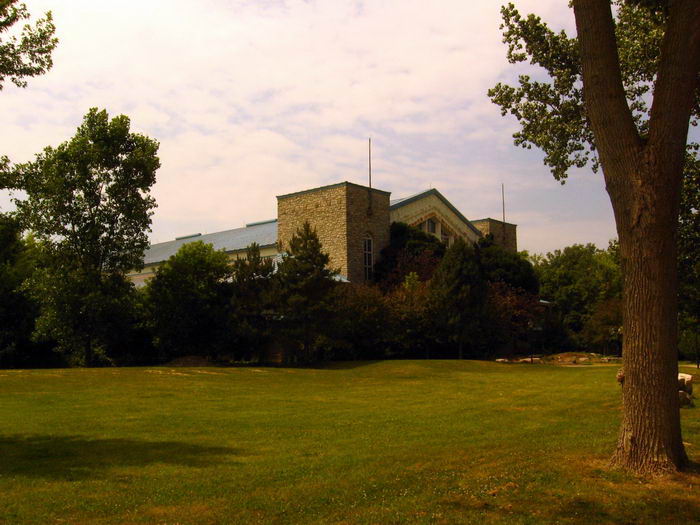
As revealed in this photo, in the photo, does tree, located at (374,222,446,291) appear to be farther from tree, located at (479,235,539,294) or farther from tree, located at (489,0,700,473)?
tree, located at (489,0,700,473)

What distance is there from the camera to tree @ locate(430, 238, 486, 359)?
124ft

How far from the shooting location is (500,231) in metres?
61.3

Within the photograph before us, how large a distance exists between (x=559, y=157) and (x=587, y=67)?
264 inches

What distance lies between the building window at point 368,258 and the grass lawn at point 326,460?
93.7 ft

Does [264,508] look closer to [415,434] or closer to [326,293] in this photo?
[415,434]

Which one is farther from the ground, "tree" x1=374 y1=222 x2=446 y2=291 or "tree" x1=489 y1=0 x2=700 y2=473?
"tree" x1=374 y1=222 x2=446 y2=291

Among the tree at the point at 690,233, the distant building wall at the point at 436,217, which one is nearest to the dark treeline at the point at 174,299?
the distant building wall at the point at 436,217

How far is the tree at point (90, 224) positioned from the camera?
3397cm

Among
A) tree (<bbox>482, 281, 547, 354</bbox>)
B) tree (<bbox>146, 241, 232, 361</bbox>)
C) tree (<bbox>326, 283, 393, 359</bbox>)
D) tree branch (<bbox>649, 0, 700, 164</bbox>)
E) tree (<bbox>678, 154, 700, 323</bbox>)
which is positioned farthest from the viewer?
tree (<bbox>482, 281, 547, 354</bbox>)

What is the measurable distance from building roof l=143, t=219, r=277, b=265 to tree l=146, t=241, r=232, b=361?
1296 cm

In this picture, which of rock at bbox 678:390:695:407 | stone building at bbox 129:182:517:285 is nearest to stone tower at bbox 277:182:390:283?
stone building at bbox 129:182:517:285

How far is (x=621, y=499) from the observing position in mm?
6969

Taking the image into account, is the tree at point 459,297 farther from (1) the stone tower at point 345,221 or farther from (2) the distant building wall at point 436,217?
(2) the distant building wall at point 436,217

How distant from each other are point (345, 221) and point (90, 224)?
17.3m
